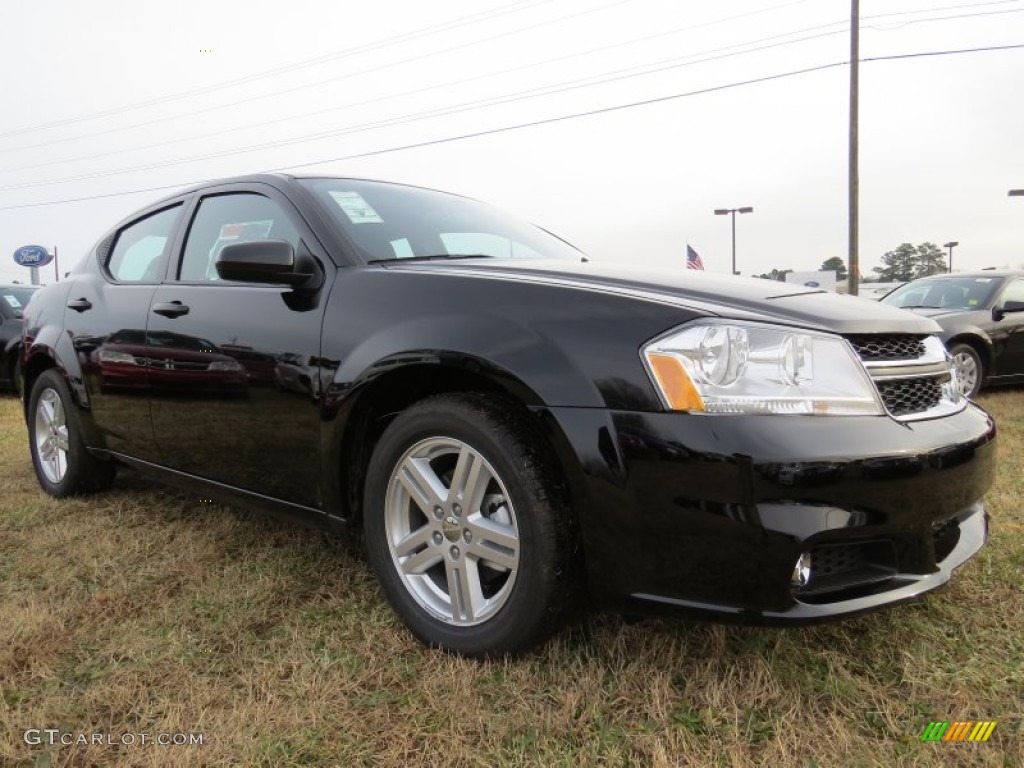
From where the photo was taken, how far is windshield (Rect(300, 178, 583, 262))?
246 cm

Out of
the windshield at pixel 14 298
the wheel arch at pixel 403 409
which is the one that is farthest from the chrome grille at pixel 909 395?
the windshield at pixel 14 298

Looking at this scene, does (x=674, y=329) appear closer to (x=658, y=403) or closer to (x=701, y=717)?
(x=658, y=403)

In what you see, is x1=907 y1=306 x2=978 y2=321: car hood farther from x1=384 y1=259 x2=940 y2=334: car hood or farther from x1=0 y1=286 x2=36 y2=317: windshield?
x1=0 y1=286 x2=36 y2=317: windshield

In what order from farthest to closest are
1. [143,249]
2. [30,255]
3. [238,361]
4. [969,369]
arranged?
[30,255] < [969,369] < [143,249] < [238,361]

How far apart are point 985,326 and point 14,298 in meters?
Result: 9.90

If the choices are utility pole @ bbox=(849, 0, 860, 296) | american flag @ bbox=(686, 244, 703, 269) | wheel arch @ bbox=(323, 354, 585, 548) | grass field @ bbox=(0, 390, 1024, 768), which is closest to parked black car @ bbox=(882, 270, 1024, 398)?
grass field @ bbox=(0, 390, 1024, 768)

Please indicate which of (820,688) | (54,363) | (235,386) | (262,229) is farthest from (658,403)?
(54,363)

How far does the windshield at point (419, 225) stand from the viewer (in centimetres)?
246

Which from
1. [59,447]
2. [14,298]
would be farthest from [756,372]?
[14,298]

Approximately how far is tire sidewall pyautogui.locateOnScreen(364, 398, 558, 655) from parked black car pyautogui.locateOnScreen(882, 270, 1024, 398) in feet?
20.0

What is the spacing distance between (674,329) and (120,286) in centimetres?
263

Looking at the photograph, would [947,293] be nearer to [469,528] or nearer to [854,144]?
[469,528]

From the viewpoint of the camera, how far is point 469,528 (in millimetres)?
1908

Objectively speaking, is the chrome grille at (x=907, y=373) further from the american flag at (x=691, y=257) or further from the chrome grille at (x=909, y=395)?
the american flag at (x=691, y=257)
